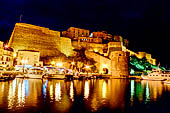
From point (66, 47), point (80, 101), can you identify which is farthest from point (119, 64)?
point (80, 101)

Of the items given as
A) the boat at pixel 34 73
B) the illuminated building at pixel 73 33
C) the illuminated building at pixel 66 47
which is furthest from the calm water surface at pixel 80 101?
the illuminated building at pixel 73 33

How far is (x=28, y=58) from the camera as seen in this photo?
29344 millimetres

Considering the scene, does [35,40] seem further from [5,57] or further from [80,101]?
[80,101]

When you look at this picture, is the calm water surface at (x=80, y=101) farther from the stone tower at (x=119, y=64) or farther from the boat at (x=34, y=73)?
the stone tower at (x=119, y=64)

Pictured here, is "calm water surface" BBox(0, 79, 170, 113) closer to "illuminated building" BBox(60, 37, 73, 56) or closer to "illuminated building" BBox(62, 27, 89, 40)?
"illuminated building" BBox(60, 37, 73, 56)

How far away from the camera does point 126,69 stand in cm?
3631

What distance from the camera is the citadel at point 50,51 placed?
Result: 29.4 metres

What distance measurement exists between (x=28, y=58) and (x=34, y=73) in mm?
3254

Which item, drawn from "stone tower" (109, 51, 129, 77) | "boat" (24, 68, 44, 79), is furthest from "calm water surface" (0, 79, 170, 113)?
"stone tower" (109, 51, 129, 77)

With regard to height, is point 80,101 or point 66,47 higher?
point 66,47

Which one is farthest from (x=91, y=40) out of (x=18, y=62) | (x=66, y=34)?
(x=18, y=62)

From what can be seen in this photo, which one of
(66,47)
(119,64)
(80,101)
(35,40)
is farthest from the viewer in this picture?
(66,47)

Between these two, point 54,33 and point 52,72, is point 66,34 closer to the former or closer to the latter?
point 54,33

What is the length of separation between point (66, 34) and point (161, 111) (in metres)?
41.8
